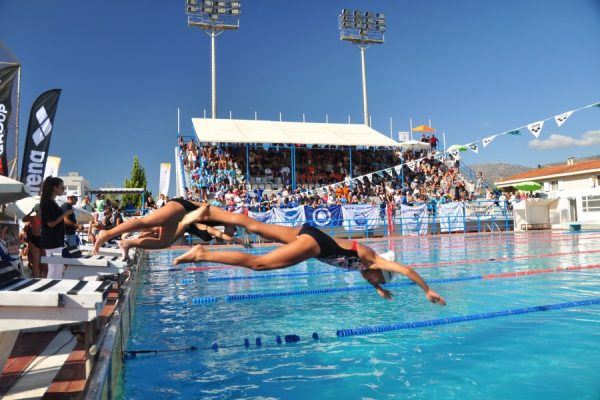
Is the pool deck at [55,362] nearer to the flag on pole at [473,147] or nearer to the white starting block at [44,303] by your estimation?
the white starting block at [44,303]

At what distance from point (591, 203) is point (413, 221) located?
11055 mm

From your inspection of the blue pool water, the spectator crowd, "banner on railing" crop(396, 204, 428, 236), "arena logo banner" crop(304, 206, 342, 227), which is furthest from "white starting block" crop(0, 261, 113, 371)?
"banner on railing" crop(396, 204, 428, 236)

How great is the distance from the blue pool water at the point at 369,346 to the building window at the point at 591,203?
18.5 metres

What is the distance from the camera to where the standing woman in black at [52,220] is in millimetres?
5633

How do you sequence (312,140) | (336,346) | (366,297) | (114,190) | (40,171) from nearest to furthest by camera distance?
1. (336,346)
2. (366,297)
3. (40,171)
4. (114,190)
5. (312,140)

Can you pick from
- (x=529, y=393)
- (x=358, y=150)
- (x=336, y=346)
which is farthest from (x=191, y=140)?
(x=529, y=393)

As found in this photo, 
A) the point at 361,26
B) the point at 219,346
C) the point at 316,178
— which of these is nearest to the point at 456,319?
the point at 219,346

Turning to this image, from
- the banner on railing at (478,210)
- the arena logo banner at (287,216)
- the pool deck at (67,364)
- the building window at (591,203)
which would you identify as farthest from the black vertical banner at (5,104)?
the building window at (591,203)

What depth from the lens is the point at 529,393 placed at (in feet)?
13.1

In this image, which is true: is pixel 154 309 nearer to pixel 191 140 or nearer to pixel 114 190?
pixel 114 190

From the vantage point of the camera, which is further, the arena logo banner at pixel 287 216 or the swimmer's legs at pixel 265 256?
the arena logo banner at pixel 287 216

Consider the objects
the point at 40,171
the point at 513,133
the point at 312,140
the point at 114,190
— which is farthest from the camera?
the point at 312,140

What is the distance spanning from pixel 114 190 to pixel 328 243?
20.1 meters

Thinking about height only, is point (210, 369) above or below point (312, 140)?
below
